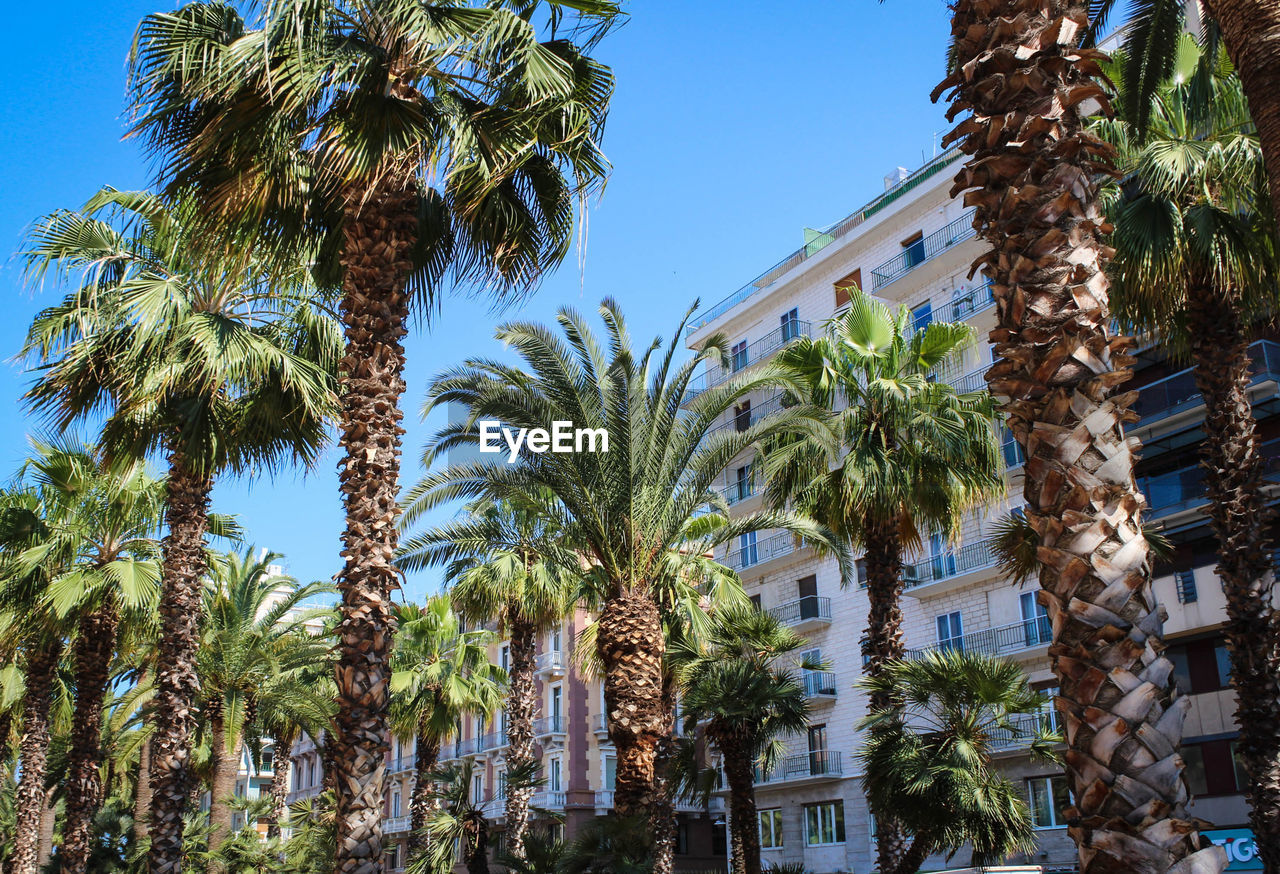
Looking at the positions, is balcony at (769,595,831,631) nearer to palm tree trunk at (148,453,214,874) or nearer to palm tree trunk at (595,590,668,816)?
palm tree trunk at (595,590,668,816)

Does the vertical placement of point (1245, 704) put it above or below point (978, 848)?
above

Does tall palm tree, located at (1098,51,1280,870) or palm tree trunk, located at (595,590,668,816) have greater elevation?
tall palm tree, located at (1098,51,1280,870)

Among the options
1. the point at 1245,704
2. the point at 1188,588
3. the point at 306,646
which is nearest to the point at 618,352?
the point at 1245,704

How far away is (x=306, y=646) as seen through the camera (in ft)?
115

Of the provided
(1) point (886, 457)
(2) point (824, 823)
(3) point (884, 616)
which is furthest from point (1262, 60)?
(2) point (824, 823)

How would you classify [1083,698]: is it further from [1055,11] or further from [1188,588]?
[1188,588]

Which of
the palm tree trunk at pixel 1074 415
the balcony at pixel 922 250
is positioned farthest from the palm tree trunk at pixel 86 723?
the balcony at pixel 922 250

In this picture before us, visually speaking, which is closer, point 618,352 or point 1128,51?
point 1128,51

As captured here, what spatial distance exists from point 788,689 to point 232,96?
1607cm

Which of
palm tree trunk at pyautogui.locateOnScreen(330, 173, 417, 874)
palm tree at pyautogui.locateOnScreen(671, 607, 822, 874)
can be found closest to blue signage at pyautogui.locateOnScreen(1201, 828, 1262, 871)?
palm tree at pyautogui.locateOnScreen(671, 607, 822, 874)

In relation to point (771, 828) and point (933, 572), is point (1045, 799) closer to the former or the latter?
point (933, 572)

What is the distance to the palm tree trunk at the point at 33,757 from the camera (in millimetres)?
22453

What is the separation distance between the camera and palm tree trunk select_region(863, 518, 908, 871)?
60.4 ft

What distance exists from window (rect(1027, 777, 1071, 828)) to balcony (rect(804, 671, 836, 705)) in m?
8.46
